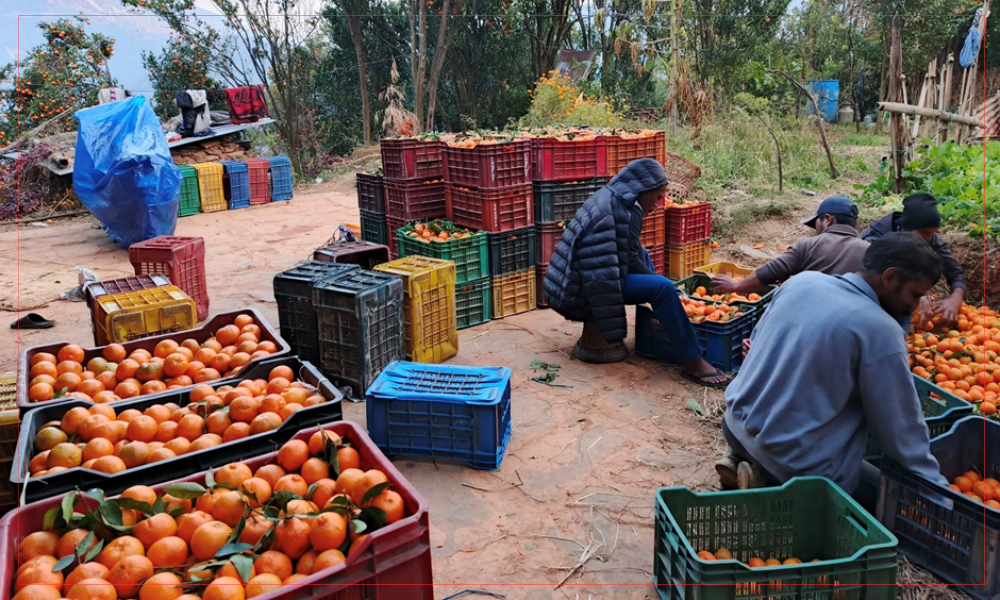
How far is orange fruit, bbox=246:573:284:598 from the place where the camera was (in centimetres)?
219

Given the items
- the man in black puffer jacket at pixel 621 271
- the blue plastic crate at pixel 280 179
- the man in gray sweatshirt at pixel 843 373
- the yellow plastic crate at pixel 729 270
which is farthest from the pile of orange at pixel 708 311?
the blue plastic crate at pixel 280 179

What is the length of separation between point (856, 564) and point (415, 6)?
65.2ft

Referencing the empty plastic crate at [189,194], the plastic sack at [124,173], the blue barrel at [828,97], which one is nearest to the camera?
the plastic sack at [124,173]

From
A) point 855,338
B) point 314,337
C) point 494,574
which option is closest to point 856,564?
point 855,338

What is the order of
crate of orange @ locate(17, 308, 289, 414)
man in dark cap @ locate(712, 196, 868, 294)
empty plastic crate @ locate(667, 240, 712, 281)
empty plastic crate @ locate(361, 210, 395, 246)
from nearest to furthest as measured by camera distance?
crate of orange @ locate(17, 308, 289, 414), man in dark cap @ locate(712, 196, 868, 294), empty plastic crate @ locate(667, 240, 712, 281), empty plastic crate @ locate(361, 210, 395, 246)

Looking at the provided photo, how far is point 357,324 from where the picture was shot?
514 cm

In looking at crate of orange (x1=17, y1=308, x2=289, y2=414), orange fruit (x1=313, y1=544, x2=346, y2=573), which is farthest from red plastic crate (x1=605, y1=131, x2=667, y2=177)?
orange fruit (x1=313, y1=544, x2=346, y2=573)

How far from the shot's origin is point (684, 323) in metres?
5.68

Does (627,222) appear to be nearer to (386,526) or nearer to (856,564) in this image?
(856,564)

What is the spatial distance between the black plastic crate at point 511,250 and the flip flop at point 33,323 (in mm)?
4872

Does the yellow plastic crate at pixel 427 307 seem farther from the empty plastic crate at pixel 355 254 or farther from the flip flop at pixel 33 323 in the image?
the flip flop at pixel 33 323

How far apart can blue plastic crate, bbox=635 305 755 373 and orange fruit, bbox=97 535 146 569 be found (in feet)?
14.9

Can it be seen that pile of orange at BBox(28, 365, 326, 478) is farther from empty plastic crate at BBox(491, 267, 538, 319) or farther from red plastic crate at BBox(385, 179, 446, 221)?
red plastic crate at BBox(385, 179, 446, 221)

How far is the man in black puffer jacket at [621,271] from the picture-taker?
565 cm
